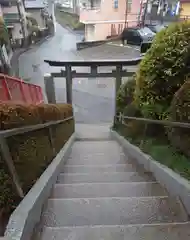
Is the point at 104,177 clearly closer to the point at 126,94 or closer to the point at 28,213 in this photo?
the point at 28,213

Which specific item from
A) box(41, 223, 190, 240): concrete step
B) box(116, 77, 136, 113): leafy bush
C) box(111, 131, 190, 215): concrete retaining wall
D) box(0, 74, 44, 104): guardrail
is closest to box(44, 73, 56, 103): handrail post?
box(0, 74, 44, 104): guardrail

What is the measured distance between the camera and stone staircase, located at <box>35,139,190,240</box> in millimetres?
2625

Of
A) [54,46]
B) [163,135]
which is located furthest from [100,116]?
[54,46]

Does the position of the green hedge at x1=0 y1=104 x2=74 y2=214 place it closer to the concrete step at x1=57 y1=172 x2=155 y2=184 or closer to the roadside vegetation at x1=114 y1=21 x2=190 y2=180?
the concrete step at x1=57 y1=172 x2=155 y2=184

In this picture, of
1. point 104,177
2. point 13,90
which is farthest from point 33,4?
point 104,177

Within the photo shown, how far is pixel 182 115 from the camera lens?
354 cm

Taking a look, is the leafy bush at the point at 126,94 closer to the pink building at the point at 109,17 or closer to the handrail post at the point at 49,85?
the handrail post at the point at 49,85

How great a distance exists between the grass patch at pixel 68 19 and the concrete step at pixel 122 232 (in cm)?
4095

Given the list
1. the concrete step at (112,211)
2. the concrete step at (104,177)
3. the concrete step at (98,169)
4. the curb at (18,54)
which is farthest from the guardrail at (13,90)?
the curb at (18,54)

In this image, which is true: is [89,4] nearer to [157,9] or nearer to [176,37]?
[157,9]

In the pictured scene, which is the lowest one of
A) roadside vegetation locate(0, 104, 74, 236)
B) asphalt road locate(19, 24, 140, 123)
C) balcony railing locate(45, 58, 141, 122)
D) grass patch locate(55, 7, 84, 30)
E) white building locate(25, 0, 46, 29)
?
grass patch locate(55, 7, 84, 30)

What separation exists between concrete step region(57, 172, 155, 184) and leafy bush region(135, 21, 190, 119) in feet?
3.42

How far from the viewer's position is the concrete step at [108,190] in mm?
3754

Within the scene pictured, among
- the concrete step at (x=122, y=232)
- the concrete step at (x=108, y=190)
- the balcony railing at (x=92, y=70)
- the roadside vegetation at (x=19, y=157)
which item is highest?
the roadside vegetation at (x=19, y=157)
